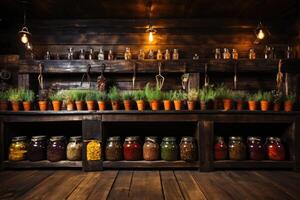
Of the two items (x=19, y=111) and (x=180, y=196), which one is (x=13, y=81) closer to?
(x=19, y=111)

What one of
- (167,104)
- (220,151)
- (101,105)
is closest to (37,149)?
(101,105)

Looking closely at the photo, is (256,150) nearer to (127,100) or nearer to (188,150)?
(188,150)

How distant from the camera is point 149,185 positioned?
2.54 m

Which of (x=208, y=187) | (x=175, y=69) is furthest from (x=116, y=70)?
(x=208, y=187)

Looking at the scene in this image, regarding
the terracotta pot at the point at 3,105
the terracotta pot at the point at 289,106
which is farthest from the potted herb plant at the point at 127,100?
the terracotta pot at the point at 289,106

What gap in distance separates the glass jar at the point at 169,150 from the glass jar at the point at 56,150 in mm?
1170

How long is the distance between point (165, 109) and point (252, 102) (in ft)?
3.36

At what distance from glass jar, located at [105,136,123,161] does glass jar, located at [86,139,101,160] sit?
100mm

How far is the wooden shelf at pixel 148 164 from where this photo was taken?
305 cm

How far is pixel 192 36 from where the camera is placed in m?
4.39

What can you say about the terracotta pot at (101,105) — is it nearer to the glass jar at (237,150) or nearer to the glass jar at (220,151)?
the glass jar at (220,151)

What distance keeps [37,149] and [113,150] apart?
90 cm

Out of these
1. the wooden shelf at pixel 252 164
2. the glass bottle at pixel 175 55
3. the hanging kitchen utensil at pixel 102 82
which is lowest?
the wooden shelf at pixel 252 164

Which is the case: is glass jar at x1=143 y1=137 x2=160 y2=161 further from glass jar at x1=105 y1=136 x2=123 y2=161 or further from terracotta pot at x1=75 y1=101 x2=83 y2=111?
terracotta pot at x1=75 y1=101 x2=83 y2=111
